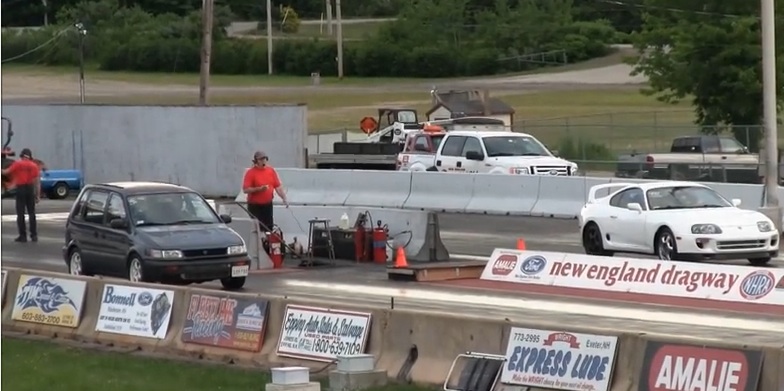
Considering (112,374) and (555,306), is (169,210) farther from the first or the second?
(112,374)

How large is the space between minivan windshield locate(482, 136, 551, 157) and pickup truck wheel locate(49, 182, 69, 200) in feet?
43.7

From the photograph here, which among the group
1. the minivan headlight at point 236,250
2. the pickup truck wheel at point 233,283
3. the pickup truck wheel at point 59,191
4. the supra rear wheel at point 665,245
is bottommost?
the pickup truck wheel at point 59,191

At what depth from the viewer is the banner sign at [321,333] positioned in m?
14.2

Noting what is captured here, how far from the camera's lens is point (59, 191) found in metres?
42.6

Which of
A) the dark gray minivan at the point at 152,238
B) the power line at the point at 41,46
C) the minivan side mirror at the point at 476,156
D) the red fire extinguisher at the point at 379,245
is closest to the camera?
the dark gray minivan at the point at 152,238

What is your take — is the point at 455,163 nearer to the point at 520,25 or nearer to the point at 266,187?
the point at 266,187

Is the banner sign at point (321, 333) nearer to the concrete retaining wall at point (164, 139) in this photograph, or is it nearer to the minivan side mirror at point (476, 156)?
the minivan side mirror at point (476, 156)

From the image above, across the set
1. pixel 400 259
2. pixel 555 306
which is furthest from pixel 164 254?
pixel 555 306

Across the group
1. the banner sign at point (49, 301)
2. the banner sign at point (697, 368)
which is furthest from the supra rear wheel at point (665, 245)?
the banner sign at point (697, 368)

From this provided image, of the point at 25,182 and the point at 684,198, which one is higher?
the point at 684,198

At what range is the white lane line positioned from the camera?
17.1 meters

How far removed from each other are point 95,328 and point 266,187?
24.2 feet

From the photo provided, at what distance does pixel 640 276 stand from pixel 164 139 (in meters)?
25.4

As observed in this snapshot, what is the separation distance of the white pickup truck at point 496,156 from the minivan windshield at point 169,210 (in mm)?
13545
